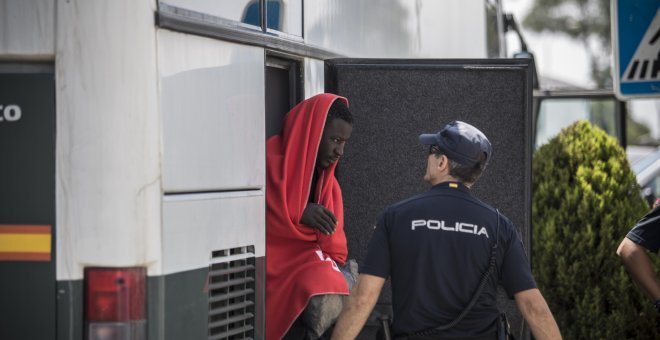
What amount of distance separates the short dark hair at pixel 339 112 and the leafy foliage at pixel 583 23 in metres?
38.9

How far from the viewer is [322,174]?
5094 millimetres

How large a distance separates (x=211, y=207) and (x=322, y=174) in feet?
3.57

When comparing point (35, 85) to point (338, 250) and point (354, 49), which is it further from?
point (354, 49)

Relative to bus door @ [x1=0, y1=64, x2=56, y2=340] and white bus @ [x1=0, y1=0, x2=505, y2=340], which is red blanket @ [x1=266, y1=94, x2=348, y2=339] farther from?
bus door @ [x1=0, y1=64, x2=56, y2=340]

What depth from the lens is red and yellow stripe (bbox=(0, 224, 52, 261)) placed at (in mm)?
3777

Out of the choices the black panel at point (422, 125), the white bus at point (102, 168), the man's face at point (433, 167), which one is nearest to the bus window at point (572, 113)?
the black panel at point (422, 125)

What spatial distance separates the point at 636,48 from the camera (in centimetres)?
651

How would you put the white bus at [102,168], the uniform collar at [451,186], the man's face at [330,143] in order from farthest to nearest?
the man's face at [330,143]
the uniform collar at [451,186]
the white bus at [102,168]

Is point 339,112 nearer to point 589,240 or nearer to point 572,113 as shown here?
point 589,240

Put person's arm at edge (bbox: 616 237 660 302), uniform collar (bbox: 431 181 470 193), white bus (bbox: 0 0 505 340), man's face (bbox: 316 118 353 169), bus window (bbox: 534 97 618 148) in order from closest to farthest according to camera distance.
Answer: white bus (bbox: 0 0 505 340)
uniform collar (bbox: 431 181 470 193)
man's face (bbox: 316 118 353 169)
person's arm at edge (bbox: 616 237 660 302)
bus window (bbox: 534 97 618 148)

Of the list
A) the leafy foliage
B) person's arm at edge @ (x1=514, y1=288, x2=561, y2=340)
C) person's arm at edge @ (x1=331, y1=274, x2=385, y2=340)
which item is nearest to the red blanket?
person's arm at edge @ (x1=331, y1=274, x2=385, y2=340)

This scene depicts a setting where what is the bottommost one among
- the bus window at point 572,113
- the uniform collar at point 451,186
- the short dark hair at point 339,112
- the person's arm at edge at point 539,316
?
the person's arm at edge at point 539,316

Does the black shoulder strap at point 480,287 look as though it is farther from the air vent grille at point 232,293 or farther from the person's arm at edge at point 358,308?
the air vent grille at point 232,293

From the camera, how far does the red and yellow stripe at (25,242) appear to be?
12.4 ft
